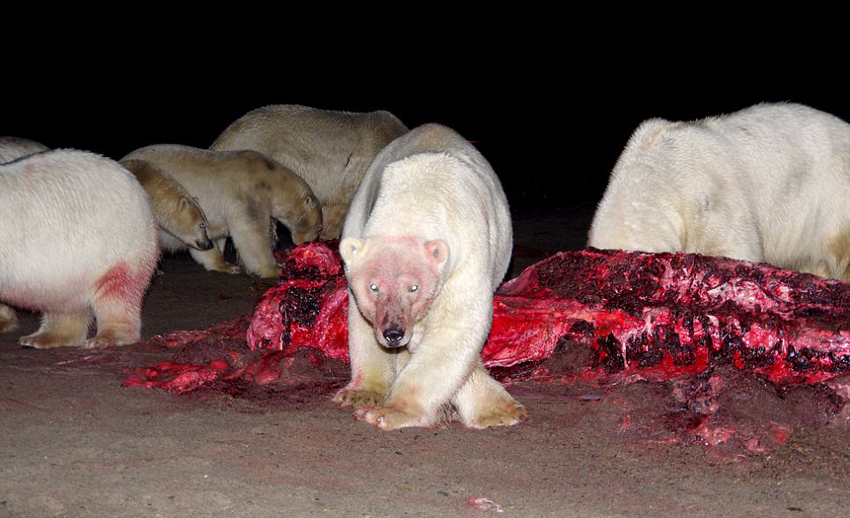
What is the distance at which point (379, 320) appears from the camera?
4.85 meters

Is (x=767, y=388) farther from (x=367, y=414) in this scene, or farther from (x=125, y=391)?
(x=125, y=391)

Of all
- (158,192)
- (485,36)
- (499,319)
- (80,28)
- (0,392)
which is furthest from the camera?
(485,36)

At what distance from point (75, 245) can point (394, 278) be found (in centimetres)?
298

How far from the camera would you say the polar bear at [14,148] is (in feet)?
27.7

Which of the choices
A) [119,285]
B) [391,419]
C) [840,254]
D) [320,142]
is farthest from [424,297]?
[320,142]

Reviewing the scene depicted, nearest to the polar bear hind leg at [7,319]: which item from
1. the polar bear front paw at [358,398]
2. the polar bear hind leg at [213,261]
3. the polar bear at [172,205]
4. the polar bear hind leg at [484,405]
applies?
the polar bear at [172,205]

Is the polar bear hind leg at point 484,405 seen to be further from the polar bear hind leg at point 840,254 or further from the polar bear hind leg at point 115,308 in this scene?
the polar bear hind leg at point 840,254

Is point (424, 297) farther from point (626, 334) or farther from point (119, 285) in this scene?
point (119, 285)

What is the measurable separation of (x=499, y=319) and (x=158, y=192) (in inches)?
159

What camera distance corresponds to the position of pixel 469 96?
3762cm

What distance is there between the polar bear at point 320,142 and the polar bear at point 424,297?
575cm

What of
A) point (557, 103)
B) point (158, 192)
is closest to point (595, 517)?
point (158, 192)

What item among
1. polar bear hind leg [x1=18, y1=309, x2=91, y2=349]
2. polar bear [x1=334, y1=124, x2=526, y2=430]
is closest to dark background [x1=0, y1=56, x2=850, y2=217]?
polar bear hind leg [x1=18, y1=309, x2=91, y2=349]

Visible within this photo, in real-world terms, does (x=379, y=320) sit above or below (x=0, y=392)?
above
